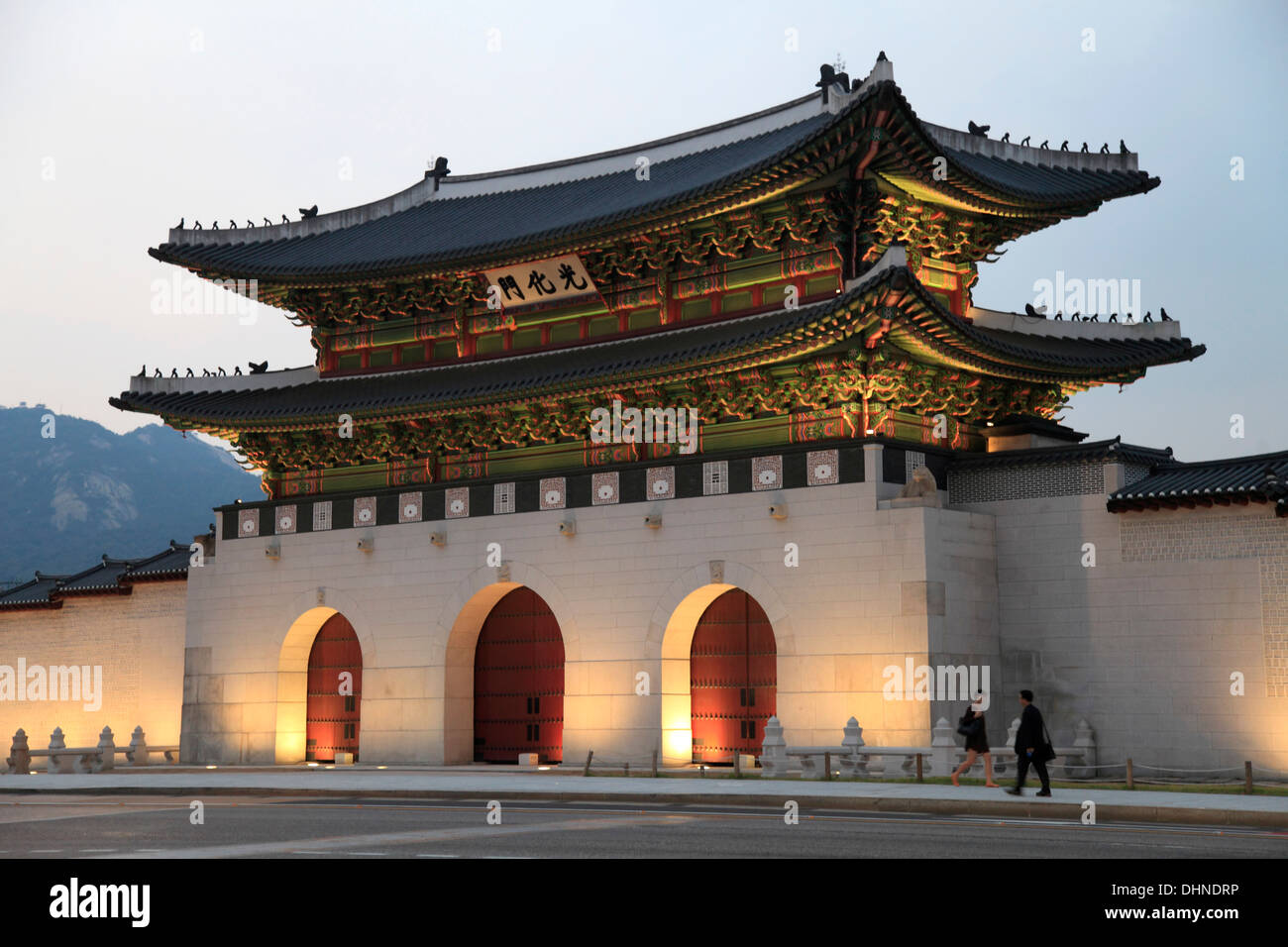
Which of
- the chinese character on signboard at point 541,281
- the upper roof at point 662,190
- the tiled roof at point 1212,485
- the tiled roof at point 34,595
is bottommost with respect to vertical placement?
the tiled roof at point 34,595

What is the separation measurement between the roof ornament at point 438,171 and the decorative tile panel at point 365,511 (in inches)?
442

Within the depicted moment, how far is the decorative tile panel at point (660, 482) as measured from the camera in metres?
31.4

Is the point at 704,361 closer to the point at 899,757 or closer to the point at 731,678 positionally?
the point at 731,678

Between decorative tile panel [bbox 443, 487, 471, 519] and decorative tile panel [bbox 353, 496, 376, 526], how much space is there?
2.14 meters

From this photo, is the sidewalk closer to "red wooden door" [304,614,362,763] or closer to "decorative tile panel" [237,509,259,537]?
"red wooden door" [304,614,362,763]

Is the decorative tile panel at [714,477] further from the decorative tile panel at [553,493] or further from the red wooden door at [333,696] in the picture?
the red wooden door at [333,696]

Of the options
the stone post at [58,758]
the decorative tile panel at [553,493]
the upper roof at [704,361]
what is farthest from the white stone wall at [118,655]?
the decorative tile panel at [553,493]

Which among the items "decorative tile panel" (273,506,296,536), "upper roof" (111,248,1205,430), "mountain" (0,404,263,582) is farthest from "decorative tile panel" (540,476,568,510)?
"mountain" (0,404,263,582)

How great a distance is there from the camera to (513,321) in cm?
3559

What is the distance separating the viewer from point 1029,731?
21.1 metres

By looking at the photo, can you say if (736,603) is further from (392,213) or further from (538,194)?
(392,213)

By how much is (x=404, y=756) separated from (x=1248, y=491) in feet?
61.0

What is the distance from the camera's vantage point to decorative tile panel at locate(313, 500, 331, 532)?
36.5 m
